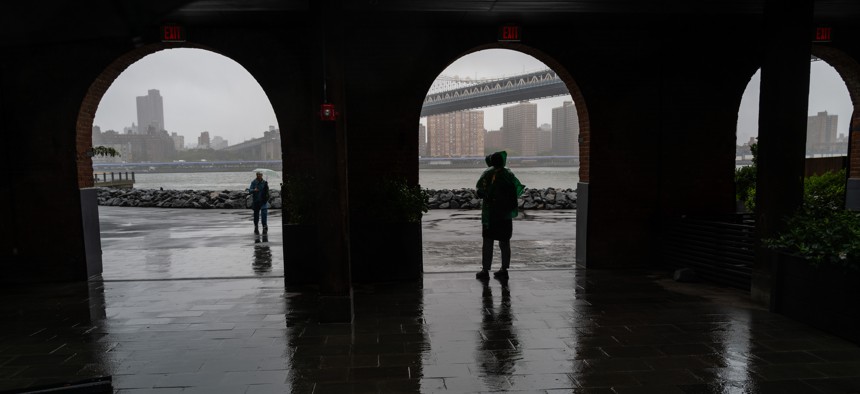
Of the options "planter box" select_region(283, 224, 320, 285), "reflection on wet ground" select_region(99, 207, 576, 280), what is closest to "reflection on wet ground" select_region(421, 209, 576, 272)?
"reflection on wet ground" select_region(99, 207, 576, 280)

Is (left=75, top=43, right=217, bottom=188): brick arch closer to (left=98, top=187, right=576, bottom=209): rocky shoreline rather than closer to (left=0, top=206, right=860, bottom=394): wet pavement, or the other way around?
(left=0, top=206, right=860, bottom=394): wet pavement

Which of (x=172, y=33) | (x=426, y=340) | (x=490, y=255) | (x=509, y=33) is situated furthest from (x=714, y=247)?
(x=172, y=33)

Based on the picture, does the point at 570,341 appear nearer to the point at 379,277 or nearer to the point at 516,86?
the point at 379,277

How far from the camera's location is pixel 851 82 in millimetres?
9219

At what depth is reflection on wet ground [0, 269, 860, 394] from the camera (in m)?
4.04

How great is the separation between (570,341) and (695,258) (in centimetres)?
364

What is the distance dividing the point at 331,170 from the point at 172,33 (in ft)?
12.8

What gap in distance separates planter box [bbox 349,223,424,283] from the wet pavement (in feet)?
1.23

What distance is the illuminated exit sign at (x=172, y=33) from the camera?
24.2 ft

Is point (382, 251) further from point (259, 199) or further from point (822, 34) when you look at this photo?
point (822, 34)

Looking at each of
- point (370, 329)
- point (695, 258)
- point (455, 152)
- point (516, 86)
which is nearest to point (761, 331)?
point (695, 258)

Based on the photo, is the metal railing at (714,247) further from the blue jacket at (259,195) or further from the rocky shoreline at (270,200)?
the rocky shoreline at (270,200)

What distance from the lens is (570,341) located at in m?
4.90

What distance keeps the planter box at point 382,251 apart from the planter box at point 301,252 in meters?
0.56
